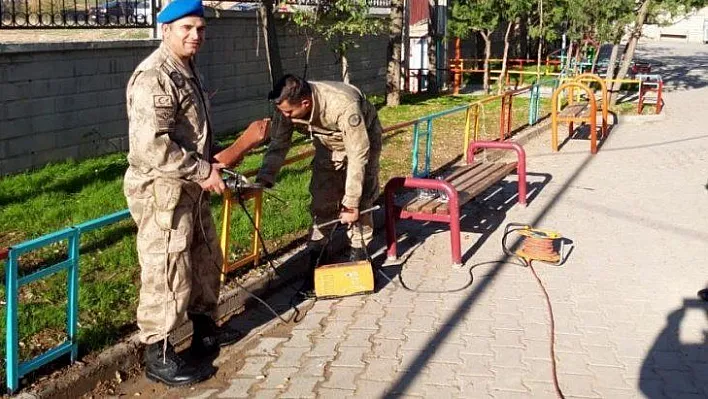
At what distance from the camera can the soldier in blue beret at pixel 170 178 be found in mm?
3934

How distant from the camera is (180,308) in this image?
4270 millimetres

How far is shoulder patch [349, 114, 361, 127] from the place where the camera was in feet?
16.9

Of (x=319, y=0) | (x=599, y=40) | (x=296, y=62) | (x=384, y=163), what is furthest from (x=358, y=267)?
(x=599, y=40)

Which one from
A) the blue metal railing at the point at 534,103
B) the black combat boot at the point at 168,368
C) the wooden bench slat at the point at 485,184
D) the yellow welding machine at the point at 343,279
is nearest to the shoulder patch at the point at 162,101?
the black combat boot at the point at 168,368

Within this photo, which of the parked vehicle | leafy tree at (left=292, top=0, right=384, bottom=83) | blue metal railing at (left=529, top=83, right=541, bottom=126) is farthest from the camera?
blue metal railing at (left=529, top=83, right=541, bottom=126)

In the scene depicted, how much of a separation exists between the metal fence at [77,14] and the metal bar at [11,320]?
569 cm

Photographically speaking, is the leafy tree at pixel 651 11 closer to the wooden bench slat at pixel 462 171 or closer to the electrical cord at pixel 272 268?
the wooden bench slat at pixel 462 171

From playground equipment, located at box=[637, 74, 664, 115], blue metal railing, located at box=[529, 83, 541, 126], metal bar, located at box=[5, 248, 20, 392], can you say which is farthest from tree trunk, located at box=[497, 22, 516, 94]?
metal bar, located at box=[5, 248, 20, 392]

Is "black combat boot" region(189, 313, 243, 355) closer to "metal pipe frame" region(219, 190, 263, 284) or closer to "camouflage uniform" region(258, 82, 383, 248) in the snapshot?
"metal pipe frame" region(219, 190, 263, 284)

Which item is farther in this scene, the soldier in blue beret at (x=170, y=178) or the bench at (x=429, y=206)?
the bench at (x=429, y=206)

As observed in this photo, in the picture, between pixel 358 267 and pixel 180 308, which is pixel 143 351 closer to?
pixel 180 308

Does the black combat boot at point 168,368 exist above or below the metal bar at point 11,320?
below

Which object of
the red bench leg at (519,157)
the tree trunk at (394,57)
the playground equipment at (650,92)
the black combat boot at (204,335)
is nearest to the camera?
the black combat boot at (204,335)

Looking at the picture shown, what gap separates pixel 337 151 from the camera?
5676mm
